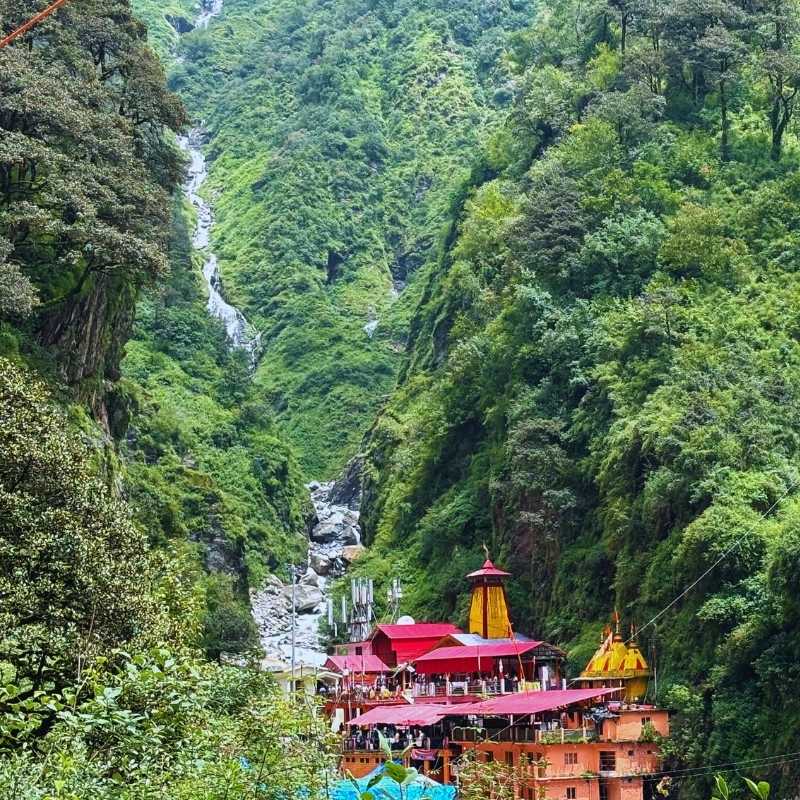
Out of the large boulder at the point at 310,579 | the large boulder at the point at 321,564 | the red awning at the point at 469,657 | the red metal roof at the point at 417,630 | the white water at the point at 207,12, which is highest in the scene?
the white water at the point at 207,12

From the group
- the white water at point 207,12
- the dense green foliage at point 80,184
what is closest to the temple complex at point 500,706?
the dense green foliage at point 80,184

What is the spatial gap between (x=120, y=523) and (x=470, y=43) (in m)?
116

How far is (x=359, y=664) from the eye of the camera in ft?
165

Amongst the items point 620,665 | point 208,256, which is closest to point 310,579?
point 620,665

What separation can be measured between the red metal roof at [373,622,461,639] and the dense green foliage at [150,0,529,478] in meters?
39.4

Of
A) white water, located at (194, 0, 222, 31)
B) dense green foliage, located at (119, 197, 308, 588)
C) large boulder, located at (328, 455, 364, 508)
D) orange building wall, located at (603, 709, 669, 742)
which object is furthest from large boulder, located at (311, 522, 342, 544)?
white water, located at (194, 0, 222, 31)

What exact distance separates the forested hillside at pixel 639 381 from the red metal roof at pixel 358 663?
352cm

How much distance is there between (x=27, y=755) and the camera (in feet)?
42.5

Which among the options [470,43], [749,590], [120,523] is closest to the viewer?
[120,523]

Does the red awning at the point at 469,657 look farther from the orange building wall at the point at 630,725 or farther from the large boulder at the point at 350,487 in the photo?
the large boulder at the point at 350,487

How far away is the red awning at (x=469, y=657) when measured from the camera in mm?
43250

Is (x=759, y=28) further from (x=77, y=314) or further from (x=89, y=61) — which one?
(x=77, y=314)

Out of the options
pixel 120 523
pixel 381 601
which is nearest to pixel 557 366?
pixel 381 601

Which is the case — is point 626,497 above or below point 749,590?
above
